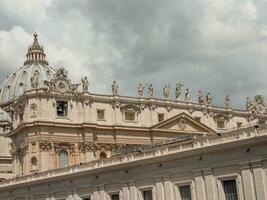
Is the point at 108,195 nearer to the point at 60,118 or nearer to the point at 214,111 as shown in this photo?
the point at 60,118

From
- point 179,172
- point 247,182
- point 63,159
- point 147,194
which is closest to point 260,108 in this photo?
point 63,159

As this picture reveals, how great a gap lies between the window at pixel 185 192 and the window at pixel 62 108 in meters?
40.3

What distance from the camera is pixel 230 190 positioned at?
3903 cm

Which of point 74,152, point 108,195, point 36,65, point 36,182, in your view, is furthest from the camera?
point 36,65

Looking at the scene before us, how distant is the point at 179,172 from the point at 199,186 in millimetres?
2142

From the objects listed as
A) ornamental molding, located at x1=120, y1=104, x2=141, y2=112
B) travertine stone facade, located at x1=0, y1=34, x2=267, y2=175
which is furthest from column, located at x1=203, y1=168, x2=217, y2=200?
ornamental molding, located at x1=120, y1=104, x2=141, y2=112

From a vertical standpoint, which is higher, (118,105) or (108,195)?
(118,105)

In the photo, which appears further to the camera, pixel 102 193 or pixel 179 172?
pixel 102 193

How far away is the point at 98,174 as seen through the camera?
48.4 meters

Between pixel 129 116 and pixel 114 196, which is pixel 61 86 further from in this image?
pixel 114 196

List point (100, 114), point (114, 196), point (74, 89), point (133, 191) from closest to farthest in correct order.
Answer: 1. point (133, 191)
2. point (114, 196)
3. point (74, 89)
4. point (100, 114)

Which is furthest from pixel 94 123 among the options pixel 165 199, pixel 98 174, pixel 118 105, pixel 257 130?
pixel 257 130

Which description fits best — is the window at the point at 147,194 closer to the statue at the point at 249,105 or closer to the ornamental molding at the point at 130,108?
the ornamental molding at the point at 130,108

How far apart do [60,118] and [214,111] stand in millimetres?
29316
